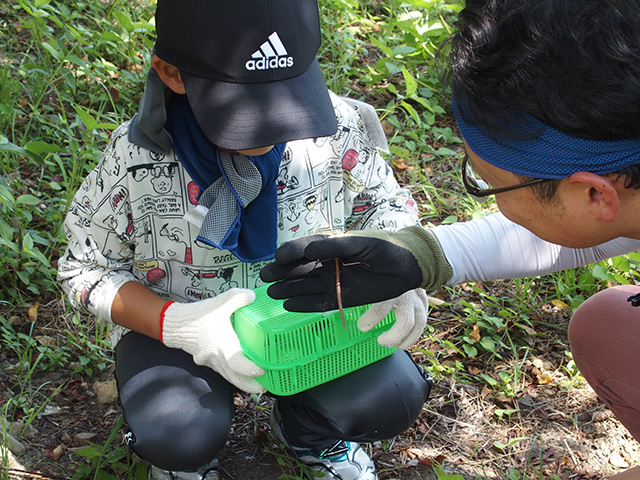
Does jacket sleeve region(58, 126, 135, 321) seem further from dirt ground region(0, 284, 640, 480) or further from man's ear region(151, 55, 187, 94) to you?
dirt ground region(0, 284, 640, 480)

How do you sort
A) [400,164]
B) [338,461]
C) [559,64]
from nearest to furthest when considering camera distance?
[559,64], [338,461], [400,164]

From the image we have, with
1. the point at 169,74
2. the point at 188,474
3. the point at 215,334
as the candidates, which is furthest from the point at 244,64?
the point at 188,474

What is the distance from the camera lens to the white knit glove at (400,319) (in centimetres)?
146

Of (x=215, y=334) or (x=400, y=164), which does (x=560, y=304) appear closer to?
(x=400, y=164)

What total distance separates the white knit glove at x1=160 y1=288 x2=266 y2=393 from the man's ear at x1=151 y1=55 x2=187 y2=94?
46 centimetres

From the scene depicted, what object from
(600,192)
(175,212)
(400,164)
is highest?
(600,192)

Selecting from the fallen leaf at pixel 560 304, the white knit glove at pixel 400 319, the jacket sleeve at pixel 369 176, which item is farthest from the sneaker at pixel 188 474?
the fallen leaf at pixel 560 304

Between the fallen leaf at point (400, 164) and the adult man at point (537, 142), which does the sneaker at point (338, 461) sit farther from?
the fallen leaf at point (400, 164)

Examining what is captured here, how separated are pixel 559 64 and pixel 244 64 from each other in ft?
2.01

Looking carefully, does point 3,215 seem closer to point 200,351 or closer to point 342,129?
point 200,351

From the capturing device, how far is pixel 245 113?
1.35 meters

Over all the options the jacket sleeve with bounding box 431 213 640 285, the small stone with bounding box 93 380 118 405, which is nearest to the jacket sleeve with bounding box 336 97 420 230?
the jacket sleeve with bounding box 431 213 640 285

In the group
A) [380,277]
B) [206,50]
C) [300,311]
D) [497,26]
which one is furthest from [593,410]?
[206,50]

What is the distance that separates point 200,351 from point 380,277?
446 mm
